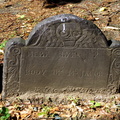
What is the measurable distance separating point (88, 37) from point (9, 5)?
20.0 ft

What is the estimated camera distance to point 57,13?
8.77 m

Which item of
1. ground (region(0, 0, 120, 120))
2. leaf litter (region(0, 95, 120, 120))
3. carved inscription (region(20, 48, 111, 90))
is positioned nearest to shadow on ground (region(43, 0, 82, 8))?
ground (region(0, 0, 120, 120))

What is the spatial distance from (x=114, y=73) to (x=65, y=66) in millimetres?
873

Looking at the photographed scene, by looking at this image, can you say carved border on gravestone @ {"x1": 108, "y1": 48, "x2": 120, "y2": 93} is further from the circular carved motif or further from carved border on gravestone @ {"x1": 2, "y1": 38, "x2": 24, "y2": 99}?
carved border on gravestone @ {"x1": 2, "y1": 38, "x2": 24, "y2": 99}

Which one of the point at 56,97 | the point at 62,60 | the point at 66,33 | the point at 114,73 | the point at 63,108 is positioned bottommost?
the point at 63,108

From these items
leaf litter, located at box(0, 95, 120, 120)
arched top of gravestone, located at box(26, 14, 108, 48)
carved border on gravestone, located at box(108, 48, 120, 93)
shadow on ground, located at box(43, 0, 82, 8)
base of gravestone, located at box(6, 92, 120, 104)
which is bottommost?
leaf litter, located at box(0, 95, 120, 120)

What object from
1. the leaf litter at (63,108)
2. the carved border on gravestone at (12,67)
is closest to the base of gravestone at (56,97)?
the leaf litter at (63,108)

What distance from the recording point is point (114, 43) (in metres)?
4.52

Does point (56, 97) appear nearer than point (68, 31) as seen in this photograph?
No

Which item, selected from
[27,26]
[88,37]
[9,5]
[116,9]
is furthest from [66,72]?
[9,5]

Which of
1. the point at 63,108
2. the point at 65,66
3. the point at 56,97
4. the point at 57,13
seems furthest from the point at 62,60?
the point at 57,13

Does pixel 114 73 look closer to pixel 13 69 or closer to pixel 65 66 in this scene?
pixel 65 66

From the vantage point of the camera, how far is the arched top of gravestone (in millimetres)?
4246

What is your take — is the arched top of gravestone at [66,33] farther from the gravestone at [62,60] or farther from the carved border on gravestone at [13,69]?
the carved border on gravestone at [13,69]
